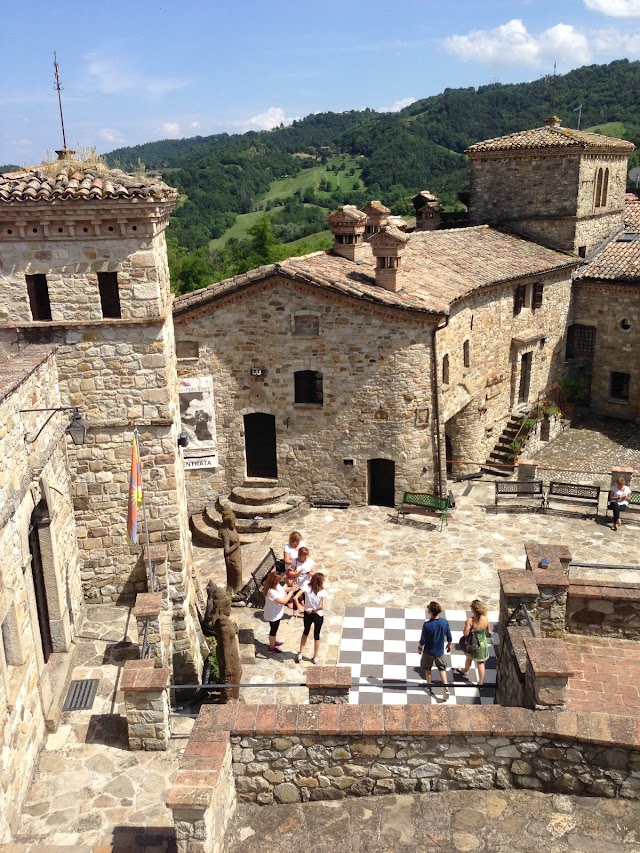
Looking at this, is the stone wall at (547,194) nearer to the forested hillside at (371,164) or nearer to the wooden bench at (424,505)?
the wooden bench at (424,505)

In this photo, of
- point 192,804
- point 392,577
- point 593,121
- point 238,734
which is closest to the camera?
point 192,804

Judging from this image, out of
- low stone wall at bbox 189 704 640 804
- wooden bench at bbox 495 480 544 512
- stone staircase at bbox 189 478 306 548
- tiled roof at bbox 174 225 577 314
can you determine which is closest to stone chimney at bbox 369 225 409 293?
tiled roof at bbox 174 225 577 314

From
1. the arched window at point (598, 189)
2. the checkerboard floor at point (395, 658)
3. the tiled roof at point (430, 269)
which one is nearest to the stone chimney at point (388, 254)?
the tiled roof at point (430, 269)

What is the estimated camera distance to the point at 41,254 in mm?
10477

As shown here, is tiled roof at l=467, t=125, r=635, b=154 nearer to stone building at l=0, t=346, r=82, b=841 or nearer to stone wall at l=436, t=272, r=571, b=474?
stone wall at l=436, t=272, r=571, b=474

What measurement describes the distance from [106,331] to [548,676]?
24.9ft

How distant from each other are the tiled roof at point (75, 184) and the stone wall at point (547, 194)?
18659 mm

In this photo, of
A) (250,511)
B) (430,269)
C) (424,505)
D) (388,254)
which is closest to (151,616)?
(250,511)

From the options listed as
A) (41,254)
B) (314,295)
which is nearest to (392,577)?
(314,295)

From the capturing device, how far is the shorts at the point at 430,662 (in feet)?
38.6

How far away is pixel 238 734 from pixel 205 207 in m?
76.6

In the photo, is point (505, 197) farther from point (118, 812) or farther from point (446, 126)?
point (446, 126)

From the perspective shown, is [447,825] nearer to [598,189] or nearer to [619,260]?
[619,260]

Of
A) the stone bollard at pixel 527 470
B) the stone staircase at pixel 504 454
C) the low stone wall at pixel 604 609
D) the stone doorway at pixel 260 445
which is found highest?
the low stone wall at pixel 604 609
